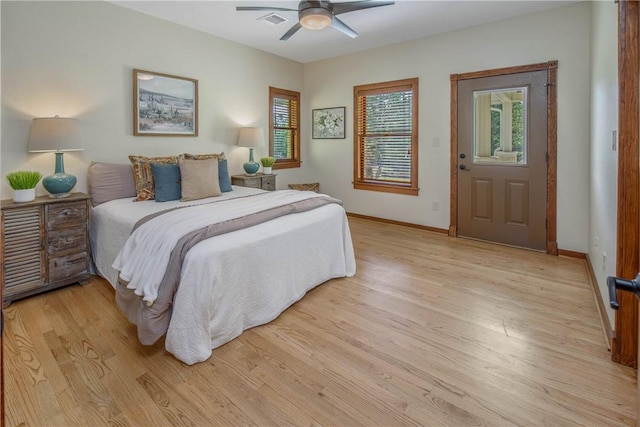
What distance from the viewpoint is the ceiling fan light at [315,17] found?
306 centimetres

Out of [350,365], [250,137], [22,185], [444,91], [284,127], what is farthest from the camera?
[284,127]

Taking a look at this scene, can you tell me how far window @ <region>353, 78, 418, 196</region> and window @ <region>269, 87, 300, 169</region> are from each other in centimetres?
106

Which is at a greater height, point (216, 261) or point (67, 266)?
point (216, 261)

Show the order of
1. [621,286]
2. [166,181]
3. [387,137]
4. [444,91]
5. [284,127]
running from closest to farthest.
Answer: [621,286], [166,181], [444,91], [387,137], [284,127]

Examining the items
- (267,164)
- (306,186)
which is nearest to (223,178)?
(267,164)

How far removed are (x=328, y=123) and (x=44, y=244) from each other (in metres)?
4.17

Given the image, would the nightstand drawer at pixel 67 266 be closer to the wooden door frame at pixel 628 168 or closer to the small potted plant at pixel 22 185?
the small potted plant at pixel 22 185

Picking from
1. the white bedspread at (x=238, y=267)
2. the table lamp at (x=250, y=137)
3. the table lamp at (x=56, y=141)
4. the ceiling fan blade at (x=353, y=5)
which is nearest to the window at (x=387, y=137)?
the table lamp at (x=250, y=137)

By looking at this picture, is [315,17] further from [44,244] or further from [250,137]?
[44,244]

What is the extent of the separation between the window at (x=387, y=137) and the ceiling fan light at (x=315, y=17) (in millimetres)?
1984

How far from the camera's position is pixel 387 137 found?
5215 mm

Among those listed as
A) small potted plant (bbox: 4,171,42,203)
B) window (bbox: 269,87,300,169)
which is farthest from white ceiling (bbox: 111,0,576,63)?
small potted plant (bbox: 4,171,42,203)

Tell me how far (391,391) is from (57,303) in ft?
8.41

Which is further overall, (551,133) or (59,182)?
(551,133)
